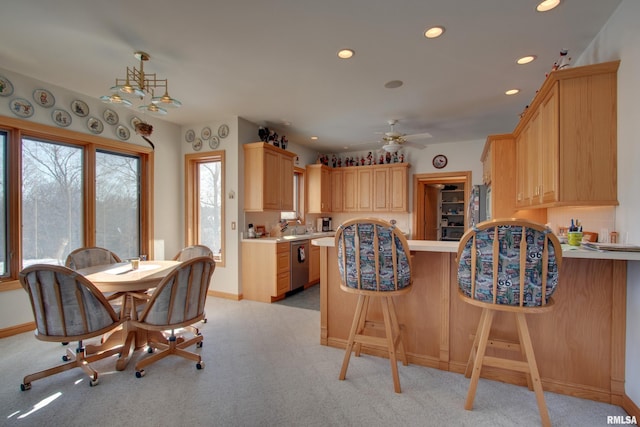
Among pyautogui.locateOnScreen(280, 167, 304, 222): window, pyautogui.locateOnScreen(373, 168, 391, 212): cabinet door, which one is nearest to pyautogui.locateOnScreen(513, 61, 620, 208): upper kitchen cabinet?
pyautogui.locateOnScreen(373, 168, 391, 212): cabinet door

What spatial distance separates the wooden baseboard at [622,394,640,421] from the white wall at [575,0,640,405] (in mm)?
28

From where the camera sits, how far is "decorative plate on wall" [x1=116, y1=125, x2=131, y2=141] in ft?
13.3

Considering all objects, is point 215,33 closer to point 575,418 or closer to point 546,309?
point 546,309

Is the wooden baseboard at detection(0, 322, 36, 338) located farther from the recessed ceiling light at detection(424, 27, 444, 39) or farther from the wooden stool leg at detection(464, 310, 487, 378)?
the recessed ceiling light at detection(424, 27, 444, 39)

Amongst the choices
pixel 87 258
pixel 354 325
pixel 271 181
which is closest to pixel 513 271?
pixel 354 325

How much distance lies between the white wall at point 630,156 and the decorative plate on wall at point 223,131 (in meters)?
4.31

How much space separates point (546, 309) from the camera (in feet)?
5.57

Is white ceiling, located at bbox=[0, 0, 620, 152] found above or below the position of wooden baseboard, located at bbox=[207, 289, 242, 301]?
above

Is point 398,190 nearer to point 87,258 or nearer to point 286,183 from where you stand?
point 286,183

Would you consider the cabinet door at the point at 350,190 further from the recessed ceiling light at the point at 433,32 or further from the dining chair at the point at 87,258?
the dining chair at the point at 87,258

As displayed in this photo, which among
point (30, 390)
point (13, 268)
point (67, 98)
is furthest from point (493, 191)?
point (13, 268)

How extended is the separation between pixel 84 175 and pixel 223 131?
6.15 feet

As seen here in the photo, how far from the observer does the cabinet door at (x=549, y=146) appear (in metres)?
2.15

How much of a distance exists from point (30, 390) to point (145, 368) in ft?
2.31
